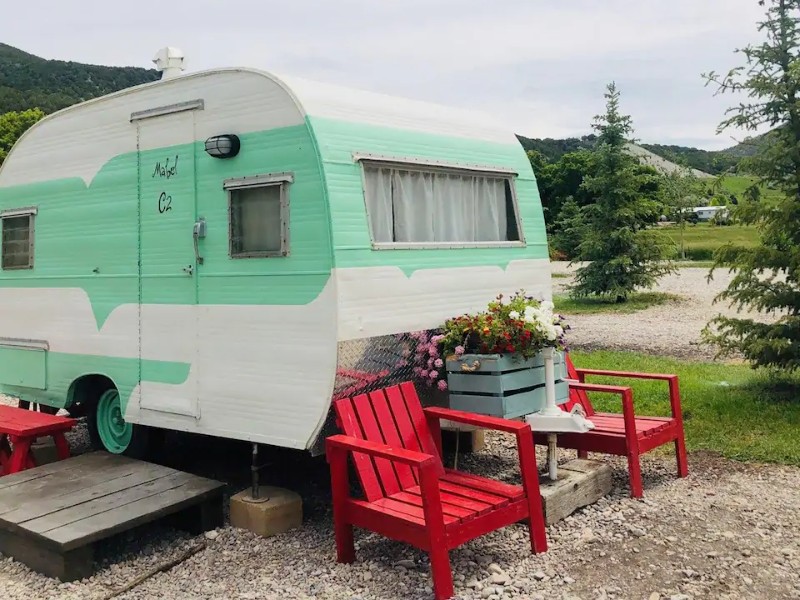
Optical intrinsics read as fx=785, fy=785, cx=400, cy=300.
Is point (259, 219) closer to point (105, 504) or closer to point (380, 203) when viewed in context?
point (380, 203)

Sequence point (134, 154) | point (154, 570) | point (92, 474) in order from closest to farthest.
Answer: point (154, 570)
point (92, 474)
point (134, 154)

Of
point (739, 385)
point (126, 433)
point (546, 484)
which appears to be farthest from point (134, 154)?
point (739, 385)

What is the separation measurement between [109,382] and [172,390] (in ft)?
3.93

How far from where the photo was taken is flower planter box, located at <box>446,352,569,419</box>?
510 centimetres

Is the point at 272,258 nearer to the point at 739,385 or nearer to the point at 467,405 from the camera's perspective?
the point at 467,405

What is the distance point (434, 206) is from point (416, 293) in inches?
29.3

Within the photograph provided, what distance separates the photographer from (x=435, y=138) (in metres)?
5.83

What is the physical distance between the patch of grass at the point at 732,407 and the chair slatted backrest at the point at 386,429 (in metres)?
3.01

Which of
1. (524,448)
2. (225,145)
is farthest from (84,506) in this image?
(524,448)

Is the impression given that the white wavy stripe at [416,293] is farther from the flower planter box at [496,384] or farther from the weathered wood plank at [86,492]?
the weathered wood plank at [86,492]

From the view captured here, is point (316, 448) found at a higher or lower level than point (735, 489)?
higher

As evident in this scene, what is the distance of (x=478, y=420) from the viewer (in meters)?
4.81

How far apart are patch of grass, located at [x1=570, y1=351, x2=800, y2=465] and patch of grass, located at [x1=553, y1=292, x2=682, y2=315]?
26.7 feet

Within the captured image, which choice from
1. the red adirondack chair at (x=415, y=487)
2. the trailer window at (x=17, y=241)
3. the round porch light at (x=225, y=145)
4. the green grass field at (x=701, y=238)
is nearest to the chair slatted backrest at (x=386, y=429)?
the red adirondack chair at (x=415, y=487)
